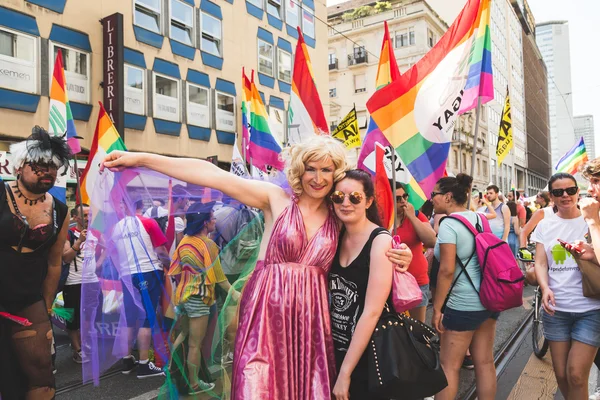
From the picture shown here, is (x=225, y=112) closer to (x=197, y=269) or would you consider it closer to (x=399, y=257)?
(x=197, y=269)

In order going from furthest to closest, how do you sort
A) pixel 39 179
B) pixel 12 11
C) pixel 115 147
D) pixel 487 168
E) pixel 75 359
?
pixel 487 168, pixel 12 11, pixel 115 147, pixel 75 359, pixel 39 179

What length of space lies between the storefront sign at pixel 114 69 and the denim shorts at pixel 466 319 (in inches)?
481

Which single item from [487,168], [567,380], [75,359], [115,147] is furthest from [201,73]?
[487,168]

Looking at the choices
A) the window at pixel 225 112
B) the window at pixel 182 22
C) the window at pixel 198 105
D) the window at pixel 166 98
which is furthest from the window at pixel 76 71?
the window at pixel 225 112

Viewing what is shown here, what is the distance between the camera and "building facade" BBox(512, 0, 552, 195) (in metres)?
72.0

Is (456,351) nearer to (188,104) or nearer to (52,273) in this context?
(52,273)

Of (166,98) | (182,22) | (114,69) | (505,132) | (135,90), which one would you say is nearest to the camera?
(505,132)

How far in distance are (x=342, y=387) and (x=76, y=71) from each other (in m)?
13.7

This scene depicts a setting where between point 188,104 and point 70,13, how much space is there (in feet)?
15.7

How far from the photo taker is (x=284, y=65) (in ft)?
70.7

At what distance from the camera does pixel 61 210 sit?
320 cm

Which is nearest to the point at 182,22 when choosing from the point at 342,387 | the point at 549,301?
the point at 549,301

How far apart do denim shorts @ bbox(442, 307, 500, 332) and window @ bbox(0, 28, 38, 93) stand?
1252cm

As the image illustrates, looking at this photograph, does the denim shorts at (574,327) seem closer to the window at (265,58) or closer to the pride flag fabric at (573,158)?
the pride flag fabric at (573,158)
